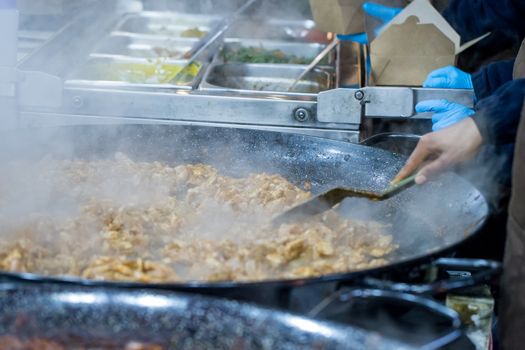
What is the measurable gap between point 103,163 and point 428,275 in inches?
60.4

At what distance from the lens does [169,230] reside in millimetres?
2137

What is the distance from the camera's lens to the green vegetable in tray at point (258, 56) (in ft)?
14.4

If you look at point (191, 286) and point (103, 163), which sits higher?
point (191, 286)

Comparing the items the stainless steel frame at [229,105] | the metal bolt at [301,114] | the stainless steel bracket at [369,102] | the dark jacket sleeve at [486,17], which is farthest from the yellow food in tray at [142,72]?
the dark jacket sleeve at [486,17]

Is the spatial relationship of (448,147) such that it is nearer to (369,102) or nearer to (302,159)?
(302,159)

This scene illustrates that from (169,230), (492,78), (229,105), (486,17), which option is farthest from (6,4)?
(486,17)

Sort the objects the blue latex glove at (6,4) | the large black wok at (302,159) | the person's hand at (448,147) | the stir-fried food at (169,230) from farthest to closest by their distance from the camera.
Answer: the blue latex glove at (6,4) → the large black wok at (302,159) → the person's hand at (448,147) → the stir-fried food at (169,230)

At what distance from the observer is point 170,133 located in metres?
2.75

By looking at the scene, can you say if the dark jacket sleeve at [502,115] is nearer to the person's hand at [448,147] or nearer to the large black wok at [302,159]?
the person's hand at [448,147]

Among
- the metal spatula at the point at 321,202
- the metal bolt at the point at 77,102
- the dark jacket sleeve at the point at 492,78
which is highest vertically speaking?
the dark jacket sleeve at the point at 492,78

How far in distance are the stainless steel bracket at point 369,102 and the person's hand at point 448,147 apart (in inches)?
47.1

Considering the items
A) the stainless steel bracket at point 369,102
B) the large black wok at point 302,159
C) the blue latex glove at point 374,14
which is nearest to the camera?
the large black wok at point 302,159

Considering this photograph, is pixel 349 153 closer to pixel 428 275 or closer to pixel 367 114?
pixel 367 114

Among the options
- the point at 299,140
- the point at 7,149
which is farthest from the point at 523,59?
the point at 7,149
